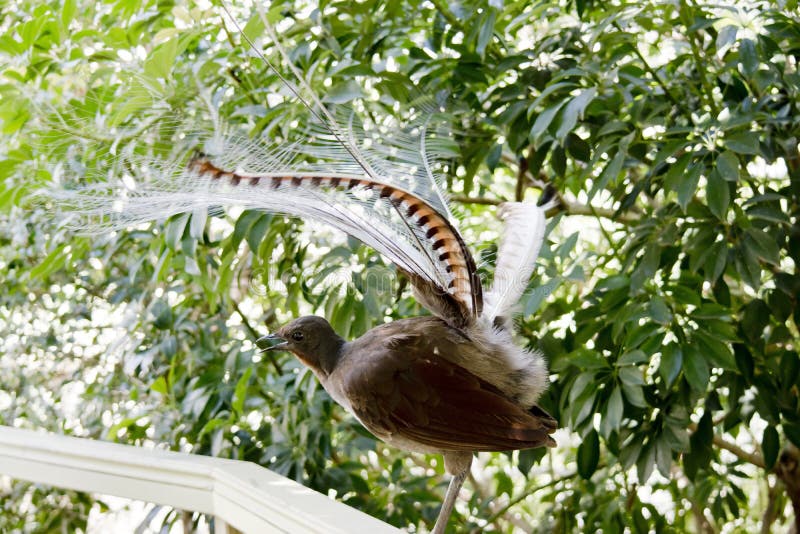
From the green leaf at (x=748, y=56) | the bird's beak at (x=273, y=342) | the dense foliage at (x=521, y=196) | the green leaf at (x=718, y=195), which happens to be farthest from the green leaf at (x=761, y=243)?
the bird's beak at (x=273, y=342)

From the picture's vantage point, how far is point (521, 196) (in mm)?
1698

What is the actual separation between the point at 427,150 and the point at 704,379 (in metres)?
0.45

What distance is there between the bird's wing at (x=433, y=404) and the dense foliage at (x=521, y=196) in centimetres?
16

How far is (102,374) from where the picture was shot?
235cm

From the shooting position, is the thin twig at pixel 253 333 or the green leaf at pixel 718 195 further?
the thin twig at pixel 253 333

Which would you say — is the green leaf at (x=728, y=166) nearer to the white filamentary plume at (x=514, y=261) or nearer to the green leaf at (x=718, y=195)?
the green leaf at (x=718, y=195)

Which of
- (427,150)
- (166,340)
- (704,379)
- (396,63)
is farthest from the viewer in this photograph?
(166,340)

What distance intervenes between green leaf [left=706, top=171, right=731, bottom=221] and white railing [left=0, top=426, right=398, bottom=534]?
22.7 inches

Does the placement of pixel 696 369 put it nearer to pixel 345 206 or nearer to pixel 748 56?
pixel 748 56

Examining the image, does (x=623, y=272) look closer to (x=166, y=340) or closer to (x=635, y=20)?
(x=635, y=20)

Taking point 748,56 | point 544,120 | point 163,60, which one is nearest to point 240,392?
point 163,60

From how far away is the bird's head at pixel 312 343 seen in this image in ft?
2.88

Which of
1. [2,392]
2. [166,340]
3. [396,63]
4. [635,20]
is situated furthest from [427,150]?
[2,392]

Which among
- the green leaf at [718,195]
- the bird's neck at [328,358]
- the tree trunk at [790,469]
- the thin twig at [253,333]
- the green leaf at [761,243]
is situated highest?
the green leaf at [718,195]
